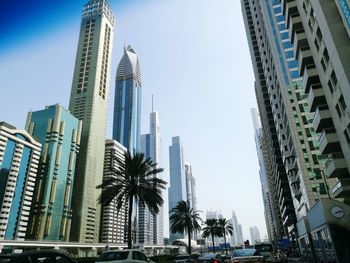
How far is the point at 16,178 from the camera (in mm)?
125500

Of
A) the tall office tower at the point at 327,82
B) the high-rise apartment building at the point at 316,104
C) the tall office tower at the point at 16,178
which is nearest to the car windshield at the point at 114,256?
the high-rise apartment building at the point at 316,104

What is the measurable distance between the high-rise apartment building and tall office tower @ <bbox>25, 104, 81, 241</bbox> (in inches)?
4068

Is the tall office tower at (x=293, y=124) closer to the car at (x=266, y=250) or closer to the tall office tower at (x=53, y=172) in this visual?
the car at (x=266, y=250)

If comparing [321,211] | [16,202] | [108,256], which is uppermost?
[16,202]

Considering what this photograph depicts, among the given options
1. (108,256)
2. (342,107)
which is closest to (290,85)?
(342,107)

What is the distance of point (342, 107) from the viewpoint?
27156mm

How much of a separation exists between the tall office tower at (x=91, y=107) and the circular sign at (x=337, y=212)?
437 feet

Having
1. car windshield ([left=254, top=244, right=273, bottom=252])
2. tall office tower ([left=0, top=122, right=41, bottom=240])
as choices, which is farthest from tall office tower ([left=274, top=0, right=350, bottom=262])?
tall office tower ([left=0, top=122, right=41, bottom=240])

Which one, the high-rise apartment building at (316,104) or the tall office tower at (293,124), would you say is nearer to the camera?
the high-rise apartment building at (316,104)

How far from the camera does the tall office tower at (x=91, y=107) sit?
147 meters

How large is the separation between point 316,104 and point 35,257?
107ft

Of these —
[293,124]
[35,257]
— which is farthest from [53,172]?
[35,257]

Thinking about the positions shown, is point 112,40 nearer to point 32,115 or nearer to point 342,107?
point 32,115

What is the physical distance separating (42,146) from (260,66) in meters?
102
